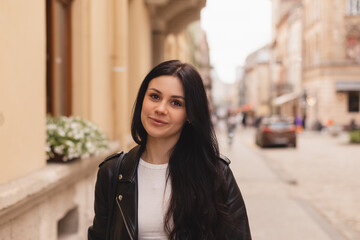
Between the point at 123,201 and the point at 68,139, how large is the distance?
8.89 feet

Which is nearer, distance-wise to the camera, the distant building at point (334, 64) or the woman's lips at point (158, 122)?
the woman's lips at point (158, 122)

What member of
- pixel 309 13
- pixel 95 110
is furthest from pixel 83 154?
pixel 309 13

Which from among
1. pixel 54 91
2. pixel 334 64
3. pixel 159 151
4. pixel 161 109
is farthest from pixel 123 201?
pixel 334 64

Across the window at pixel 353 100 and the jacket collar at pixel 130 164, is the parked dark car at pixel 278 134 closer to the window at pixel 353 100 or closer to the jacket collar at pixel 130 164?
the window at pixel 353 100

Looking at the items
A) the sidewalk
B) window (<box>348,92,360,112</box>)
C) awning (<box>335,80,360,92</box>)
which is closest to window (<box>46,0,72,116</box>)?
the sidewalk

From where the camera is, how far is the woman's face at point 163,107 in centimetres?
214

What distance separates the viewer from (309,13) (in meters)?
45.2

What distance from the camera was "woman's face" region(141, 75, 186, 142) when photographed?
2139 millimetres

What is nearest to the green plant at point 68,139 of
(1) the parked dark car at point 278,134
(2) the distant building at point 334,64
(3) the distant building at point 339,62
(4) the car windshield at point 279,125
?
(1) the parked dark car at point 278,134

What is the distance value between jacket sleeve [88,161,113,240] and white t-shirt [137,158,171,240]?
0.15m

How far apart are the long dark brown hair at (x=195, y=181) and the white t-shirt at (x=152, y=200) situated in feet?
0.11

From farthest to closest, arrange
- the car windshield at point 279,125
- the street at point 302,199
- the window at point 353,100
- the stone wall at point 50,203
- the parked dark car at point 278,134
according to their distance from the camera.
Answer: the window at point 353,100
the car windshield at point 279,125
the parked dark car at point 278,134
the street at point 302,199
the stone wall at point 50,203

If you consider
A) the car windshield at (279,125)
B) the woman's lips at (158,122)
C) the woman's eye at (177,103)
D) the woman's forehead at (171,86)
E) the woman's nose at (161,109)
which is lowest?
the car windshield at (279,125)

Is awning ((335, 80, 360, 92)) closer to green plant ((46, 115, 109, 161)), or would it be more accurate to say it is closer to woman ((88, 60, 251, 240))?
green plant ((46, 115, 109, 161))
